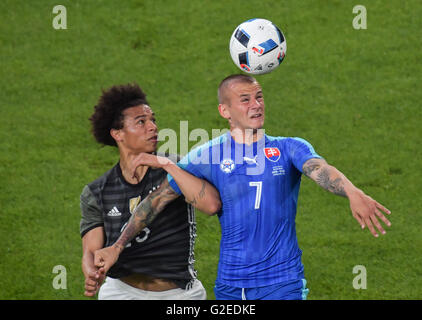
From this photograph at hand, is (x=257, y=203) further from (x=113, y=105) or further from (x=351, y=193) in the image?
(x=113, y=105)

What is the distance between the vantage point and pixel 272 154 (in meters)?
8.02

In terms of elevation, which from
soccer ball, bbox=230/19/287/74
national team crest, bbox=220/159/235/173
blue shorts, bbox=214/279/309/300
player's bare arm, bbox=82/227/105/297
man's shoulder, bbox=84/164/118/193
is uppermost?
soccer ball, bbox=230/19/287/74

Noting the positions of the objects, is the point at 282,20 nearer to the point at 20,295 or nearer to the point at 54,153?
the point at 54,153

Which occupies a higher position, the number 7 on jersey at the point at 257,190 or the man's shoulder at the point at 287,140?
the man's shoulder at the point at 287,140

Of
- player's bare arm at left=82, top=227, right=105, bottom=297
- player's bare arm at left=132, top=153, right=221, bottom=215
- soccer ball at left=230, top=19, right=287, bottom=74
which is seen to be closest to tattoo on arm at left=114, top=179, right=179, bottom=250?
player's bare arm at left=132, top=153, right=221, bottom=215

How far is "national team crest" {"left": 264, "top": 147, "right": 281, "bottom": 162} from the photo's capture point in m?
8.01

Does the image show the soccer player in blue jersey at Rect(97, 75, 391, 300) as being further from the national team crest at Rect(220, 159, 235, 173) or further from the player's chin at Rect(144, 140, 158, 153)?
the player's chin at Rect(144, 140, 158, 153)

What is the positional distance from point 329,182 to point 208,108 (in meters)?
7.82

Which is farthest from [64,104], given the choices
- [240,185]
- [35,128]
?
[240,185]

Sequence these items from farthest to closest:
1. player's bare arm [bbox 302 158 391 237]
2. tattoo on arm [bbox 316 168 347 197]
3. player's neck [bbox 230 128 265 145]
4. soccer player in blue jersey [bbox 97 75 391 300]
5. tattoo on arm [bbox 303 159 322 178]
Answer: player's neck [bbox 230 128 265 145] → soccer player in blue jersey [bbox 97 75 391 300] → tattoo on arm [bbox 303 159 322 178] → tattoo on arm [bbox 316 168 347 197] → player's bare arm [bbox 302 158 391 237]

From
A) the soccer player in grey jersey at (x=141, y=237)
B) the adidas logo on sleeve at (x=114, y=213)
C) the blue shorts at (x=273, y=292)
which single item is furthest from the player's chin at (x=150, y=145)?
the blue shorts at (x=273, y=292)

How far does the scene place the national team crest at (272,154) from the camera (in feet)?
26.3

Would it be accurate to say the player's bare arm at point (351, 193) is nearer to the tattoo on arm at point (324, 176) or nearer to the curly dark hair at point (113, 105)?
the tattoo on arm at point (324, 176)

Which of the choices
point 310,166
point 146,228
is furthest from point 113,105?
point 310,166
